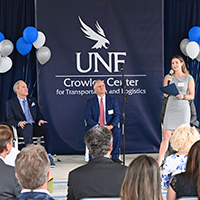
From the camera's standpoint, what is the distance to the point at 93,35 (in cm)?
626

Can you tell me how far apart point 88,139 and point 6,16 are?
433 cm

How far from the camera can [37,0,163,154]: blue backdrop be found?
6.17 metres

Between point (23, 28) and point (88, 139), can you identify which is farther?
point (23, 28)

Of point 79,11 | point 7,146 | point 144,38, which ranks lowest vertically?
point 7,146

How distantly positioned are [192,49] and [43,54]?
7.95 ft

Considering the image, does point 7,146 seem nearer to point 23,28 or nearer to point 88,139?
point 88,139

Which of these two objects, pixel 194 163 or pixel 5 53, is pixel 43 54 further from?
pixel 194 163

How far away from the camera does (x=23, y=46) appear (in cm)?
577

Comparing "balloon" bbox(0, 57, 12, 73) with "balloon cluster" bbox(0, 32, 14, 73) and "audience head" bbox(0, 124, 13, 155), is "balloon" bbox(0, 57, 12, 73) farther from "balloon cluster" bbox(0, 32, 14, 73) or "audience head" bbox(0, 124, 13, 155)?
"audience head" bbox(0, 124, 13, 155)

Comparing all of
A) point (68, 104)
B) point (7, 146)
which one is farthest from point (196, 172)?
point (68, 104)

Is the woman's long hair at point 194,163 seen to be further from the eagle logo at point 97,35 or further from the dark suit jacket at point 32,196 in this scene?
the eagle logo at point 97,35

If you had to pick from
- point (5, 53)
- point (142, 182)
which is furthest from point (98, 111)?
point (142, 182)

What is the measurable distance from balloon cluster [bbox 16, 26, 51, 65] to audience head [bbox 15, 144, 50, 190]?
4144 millimetres

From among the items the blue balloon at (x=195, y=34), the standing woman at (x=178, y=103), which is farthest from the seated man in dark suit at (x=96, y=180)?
the blue balloon at (x=195, y=34)
